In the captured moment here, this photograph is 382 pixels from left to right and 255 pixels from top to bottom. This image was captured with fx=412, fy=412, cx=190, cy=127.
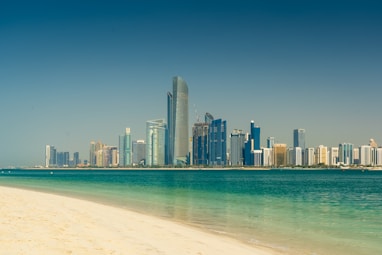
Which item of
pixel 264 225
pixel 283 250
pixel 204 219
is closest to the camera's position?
pixel 283 250

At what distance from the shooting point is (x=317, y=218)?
2581cm

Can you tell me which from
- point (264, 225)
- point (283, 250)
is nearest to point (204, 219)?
point (264, 225)

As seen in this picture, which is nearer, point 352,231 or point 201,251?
point 201,251

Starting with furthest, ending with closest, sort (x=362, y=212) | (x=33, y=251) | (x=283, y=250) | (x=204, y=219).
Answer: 1. (x=362, y=212)
2. (x=204, y=219)
3. (x=283, y=250)
4. (x=33, y=251)

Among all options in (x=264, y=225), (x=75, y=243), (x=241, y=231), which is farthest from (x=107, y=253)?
(x=264, y=225)

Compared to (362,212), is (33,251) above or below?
above

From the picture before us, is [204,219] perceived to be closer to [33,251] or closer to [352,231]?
[352,231]

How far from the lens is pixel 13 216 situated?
63.5 ft

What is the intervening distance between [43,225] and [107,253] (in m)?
5.98

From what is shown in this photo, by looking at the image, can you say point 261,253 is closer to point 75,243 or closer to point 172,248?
point 172,248

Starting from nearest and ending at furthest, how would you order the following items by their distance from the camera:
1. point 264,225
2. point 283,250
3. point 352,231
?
point 283,250 < point 352,231 < point 264,225

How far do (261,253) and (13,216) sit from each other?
12.0 m

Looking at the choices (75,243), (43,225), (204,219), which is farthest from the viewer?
(204,219)

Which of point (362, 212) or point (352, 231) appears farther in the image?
point (362, 212)
